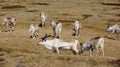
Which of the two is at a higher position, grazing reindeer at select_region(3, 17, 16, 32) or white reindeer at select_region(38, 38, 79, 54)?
white reindeer at select_region(38, 38, 79, 54)

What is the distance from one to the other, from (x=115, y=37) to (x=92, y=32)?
4.21 meters

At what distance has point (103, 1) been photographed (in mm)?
108188

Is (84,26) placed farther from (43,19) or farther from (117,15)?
(117,15)

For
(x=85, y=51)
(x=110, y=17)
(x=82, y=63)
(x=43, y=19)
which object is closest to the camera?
(x=82, y=63)

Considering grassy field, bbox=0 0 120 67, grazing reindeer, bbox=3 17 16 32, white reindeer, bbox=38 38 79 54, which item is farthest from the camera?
grazing reindeer, bbox=3 17 16 32

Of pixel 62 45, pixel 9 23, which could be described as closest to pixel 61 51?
pixel 62 45

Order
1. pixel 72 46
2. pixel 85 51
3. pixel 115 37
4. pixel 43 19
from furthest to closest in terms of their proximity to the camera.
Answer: pixel 43 19
pixel 115 37
pixel 85 51
pixel 72 46

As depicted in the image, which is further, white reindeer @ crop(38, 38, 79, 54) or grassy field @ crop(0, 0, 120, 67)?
white reindeer @ crop(38, 38, 79, 54)

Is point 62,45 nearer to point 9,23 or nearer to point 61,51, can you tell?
point 61,51

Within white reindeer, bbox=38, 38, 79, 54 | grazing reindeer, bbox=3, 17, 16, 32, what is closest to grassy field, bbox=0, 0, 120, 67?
white reindeer, bbox=38, 38, 79, 54

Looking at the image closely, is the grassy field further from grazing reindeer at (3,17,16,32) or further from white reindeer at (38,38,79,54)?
grazing reindeer at (3,17,16,32)

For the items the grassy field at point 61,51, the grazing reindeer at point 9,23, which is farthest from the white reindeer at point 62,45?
the grazing reindeer at point 9,23

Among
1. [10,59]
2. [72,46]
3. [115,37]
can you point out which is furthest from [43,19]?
[10,59]

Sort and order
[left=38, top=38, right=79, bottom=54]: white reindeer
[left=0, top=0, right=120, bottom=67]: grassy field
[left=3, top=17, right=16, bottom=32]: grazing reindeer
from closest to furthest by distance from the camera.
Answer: [left=0, top=0, right=120, bottom=67]: grassy field
[left=38, top=38, right=79, bottom=54]: white reindeer
[left=3, top=17, right=16, bottom=32]: grazing reindeer
